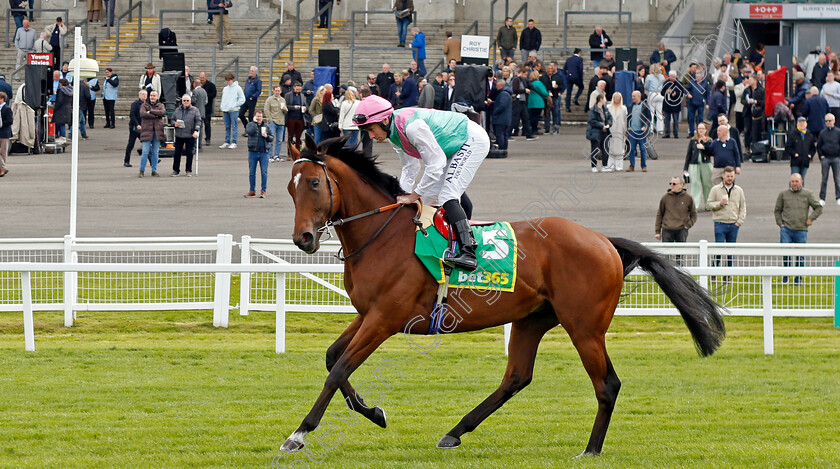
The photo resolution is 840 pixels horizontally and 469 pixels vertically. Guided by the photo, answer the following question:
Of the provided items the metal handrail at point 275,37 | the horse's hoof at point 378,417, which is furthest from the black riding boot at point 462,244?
the metal handrail at point 275,37

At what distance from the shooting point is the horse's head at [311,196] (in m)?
6.09

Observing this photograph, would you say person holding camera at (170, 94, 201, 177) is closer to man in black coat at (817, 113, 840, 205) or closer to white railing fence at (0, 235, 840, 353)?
white railing fence at (0, 235, 840, 353)

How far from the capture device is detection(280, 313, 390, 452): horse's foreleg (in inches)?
232

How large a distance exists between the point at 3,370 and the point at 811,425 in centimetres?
566

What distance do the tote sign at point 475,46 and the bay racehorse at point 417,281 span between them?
14.8 m

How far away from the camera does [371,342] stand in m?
6.14

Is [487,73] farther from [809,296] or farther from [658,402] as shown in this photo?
[658,402]

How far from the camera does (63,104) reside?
75.3ft

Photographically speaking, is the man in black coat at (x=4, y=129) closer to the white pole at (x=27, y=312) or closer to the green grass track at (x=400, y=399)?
the green grass track at (x=400, y=399)

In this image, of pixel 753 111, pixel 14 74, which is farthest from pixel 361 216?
pixel 14 74

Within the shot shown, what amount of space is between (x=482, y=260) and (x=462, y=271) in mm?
127

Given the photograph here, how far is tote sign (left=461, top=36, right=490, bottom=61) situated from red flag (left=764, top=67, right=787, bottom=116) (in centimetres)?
517

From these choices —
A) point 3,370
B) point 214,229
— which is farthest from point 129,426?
point 214,229

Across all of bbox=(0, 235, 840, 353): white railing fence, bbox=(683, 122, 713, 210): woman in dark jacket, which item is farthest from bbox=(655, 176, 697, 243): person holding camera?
bbox=(683, 122, 713, 210): woman in dark jacket
